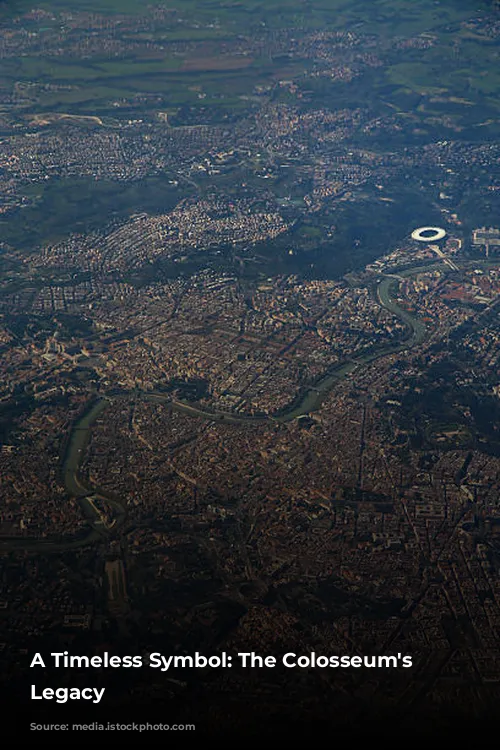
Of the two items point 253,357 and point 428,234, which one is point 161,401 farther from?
point 428,234

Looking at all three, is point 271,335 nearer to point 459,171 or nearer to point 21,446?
point 21,446

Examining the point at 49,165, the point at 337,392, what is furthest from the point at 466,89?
the point at 337,392

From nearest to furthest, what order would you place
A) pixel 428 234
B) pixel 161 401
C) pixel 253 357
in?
pixel 161 401 < pixel 253 357 < pixel 428 234

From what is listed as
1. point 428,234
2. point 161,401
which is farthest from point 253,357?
point 428,234

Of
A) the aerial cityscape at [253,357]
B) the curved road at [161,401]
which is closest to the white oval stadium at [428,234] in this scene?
the aerial cityscape at [253,357]

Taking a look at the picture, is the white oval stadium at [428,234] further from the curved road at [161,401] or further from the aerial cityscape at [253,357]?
the curved road at [161,401]
